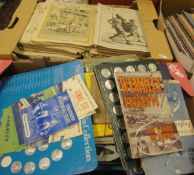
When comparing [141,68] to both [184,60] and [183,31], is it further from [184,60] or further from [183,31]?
[183,31]

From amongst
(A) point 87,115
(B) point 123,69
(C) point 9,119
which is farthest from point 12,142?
(B) point 123,69

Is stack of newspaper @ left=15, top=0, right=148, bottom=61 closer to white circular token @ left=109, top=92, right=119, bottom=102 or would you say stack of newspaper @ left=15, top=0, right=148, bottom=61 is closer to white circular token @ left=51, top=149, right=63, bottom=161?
white circular token @ left=109, top=92, right=119, bottom=102

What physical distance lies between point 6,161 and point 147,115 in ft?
1.21

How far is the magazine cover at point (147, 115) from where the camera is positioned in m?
0.56

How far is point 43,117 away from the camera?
0.62 metres

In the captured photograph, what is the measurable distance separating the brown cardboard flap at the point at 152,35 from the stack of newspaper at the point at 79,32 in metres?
0.02

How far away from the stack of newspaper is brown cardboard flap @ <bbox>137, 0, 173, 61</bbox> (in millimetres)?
23

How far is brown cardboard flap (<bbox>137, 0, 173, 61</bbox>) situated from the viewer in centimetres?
74

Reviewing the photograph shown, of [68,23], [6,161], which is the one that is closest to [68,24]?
[68,23]

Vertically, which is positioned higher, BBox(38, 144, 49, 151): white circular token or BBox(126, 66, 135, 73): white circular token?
BBox(126, 66, 135, 73): white circular token

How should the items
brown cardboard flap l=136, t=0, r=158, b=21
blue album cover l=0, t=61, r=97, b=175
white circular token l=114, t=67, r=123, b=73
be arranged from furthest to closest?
brown cardboard flap l=136, t=0, r=158, b=21
white circular token l=114, t=67, r=123, b=73
blue album cover l=0, t=61, r=97, b=175

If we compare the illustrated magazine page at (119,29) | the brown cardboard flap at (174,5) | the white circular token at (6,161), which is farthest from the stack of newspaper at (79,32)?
the white circular token at (6,161)

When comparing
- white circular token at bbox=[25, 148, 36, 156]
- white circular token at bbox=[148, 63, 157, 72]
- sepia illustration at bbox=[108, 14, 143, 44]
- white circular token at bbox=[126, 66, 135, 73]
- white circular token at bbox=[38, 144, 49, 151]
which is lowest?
white circular token at bbox=[25, 148, 36, 156]

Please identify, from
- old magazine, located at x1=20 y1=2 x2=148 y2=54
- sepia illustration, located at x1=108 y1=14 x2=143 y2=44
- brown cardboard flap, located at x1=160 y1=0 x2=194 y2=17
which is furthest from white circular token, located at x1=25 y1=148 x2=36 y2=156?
brown cardboard flap, located at x1=160 y1=0 x2=194 y2=17
